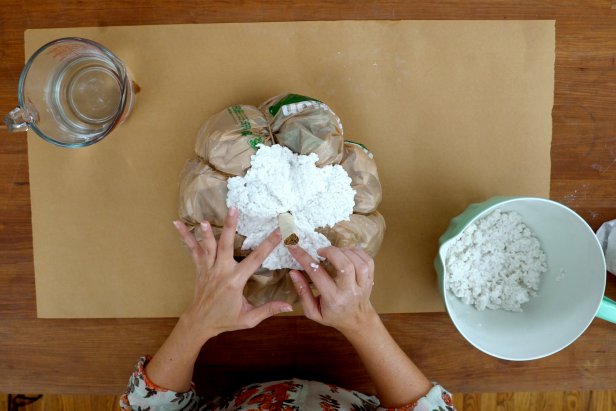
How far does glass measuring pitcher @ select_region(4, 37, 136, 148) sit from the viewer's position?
0.58 m

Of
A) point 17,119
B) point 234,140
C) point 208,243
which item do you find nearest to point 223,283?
point 208,243

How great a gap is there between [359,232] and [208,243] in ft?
0.56

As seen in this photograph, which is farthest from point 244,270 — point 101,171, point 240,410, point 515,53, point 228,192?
point 515,53

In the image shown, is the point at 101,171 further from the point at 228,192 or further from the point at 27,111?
the point at 228,192

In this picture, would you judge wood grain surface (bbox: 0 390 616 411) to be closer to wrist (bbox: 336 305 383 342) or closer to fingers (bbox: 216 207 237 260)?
wrist (bbox: 336 305 383 342)

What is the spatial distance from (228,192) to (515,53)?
431mm

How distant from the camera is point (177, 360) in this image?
56 centimetres

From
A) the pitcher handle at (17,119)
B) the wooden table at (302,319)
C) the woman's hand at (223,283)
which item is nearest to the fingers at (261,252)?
the woman's hand at (223,283)

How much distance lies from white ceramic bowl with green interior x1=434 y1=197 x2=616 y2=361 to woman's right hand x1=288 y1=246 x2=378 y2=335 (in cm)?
11

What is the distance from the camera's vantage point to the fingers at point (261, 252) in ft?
1.52

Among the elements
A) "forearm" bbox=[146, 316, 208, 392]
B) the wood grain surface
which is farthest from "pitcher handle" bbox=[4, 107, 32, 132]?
the wood grain surface

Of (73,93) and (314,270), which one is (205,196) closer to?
(314,270)

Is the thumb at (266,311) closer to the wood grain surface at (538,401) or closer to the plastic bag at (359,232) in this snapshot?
the plastic bag at (359,232)

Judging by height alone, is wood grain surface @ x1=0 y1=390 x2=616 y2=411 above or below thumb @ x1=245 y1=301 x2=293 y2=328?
below
